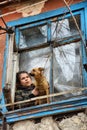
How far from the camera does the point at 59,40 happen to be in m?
6.96

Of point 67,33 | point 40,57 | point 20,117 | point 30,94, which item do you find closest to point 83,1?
point 67,33

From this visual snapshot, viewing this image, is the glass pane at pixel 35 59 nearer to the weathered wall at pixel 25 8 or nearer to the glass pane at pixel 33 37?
the glass pane at pixel 33 37

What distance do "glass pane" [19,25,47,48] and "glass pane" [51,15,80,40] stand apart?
0.18 m

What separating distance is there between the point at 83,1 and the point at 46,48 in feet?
3.26

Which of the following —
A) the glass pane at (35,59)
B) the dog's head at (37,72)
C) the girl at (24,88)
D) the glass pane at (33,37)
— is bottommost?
the girl at (24,88)

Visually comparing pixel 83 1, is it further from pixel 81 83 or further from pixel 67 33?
pixel 81 83

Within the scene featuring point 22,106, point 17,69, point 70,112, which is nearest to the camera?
point 70,112

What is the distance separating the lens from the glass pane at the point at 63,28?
6.99m

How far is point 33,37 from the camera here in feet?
23.8

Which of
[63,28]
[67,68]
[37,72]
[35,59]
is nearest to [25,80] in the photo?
[37,72]

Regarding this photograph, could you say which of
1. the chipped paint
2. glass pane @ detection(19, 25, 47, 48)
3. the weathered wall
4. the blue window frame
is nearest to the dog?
the blue window frame

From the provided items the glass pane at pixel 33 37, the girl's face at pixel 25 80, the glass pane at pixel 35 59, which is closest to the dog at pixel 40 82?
the girl's face at pixel 25 80

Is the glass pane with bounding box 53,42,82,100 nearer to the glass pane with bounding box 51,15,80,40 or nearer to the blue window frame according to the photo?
the blue window frame

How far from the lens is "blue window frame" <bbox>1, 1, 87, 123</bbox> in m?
5.99
